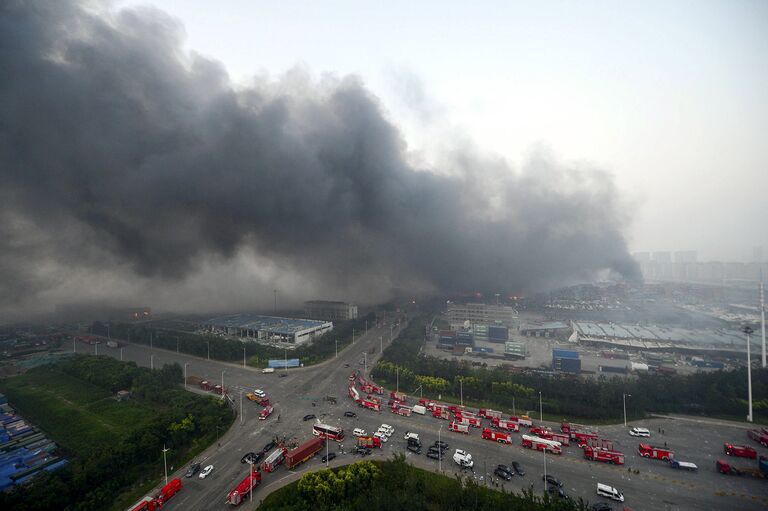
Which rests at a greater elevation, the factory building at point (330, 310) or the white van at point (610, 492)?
the factory building at point (330, 310)

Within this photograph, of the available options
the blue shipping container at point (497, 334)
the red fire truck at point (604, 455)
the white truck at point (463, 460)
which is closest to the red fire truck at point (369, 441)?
the white truck at point (463, 460)

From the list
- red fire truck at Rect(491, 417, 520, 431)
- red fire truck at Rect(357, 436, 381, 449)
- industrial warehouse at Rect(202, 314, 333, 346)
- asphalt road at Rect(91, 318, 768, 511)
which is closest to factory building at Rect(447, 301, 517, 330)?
industrial warehouse at Rect(202, 314, 333, 346)

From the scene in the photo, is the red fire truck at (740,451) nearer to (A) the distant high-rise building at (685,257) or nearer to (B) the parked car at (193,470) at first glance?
(B) the parked car at (193,470)

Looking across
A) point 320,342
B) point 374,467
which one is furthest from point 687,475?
point 320,342

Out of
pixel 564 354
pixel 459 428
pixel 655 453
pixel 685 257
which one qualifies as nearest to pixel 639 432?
Answer: pixel 655 453

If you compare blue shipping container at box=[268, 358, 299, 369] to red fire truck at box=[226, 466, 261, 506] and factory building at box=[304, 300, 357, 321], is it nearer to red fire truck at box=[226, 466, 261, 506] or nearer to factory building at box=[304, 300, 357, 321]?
red fire truck at box=[226, 466, 261, 506]

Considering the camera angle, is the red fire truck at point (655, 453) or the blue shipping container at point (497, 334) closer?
the red fire truck at point (655, 453)
